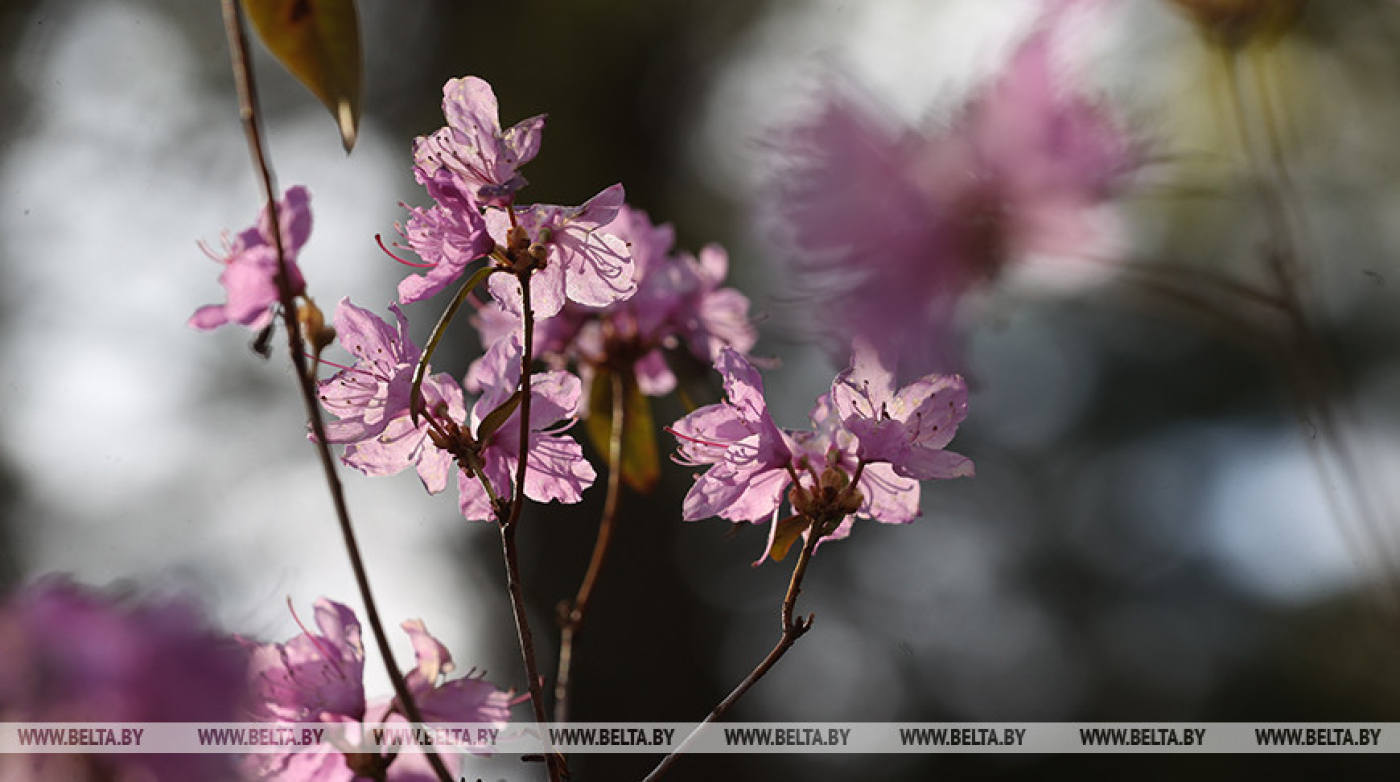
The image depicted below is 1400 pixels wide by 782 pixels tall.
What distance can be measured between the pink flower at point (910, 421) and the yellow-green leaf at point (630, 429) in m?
0.34

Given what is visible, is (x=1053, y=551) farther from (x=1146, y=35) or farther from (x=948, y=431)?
(x=948, y=431)

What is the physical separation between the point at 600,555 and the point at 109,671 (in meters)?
0.39

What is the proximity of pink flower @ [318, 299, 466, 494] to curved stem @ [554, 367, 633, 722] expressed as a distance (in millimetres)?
135

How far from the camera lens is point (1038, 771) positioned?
4.74m

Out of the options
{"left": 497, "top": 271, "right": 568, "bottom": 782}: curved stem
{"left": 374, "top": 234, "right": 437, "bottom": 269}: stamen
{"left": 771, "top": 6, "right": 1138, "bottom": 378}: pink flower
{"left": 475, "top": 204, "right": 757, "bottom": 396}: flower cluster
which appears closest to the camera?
{"left": 771, "top": 6, "right": 1138, "bottom": 378}: pink flower

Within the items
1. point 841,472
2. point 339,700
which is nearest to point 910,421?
point 841,472

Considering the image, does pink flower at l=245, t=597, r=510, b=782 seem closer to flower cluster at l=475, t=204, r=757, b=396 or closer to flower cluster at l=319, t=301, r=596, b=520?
flower cluster at l=319, t=301, r=596, b=520

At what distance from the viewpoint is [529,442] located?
2.30ft

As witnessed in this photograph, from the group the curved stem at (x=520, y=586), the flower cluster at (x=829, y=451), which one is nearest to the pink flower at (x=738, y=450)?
the flower cluster at (x=829, y=451)

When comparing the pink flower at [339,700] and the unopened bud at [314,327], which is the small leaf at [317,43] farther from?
the pink flower at [339,700]

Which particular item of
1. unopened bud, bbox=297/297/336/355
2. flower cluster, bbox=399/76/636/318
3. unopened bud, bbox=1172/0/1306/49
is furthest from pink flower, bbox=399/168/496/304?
unopened bud, bbox=1172/0/1306/49

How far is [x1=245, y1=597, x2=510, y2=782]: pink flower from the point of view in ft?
2.10

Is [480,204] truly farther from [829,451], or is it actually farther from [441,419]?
[829,451]

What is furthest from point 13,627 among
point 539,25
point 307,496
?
point 539,25
